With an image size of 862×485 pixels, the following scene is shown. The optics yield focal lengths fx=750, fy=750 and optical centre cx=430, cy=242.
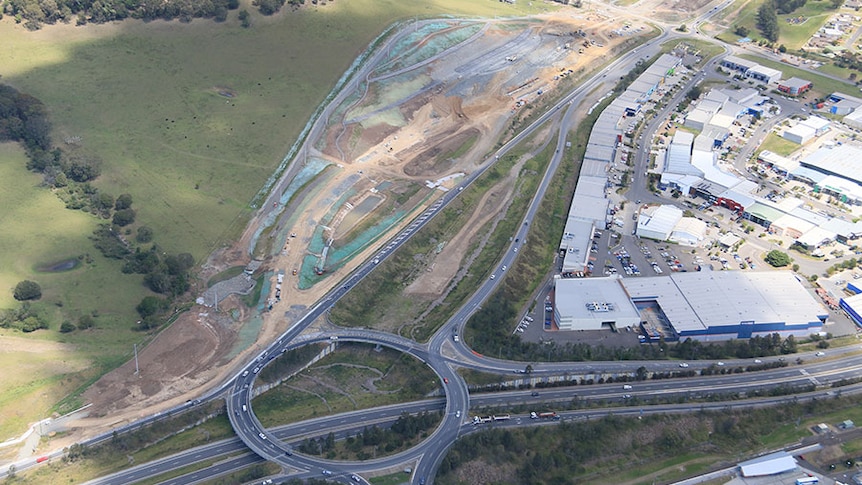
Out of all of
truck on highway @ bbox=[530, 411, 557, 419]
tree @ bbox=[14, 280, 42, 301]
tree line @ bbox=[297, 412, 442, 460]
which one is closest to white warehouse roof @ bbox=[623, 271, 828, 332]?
truck on highway @ bbox=[530, 411, 557, 419]

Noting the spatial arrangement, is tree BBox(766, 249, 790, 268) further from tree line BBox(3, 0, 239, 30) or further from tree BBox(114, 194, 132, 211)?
tree line BBox(3, 0, 239, 30)

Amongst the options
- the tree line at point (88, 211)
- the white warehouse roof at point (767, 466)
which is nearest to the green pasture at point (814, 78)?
the white warehouse roof at point (767, 466)

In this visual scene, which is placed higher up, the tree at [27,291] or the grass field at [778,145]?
the grass field at [778,145]

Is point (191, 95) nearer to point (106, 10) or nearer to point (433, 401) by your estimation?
point (106, 10)

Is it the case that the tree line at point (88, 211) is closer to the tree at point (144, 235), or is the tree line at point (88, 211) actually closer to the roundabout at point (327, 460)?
the tree at point (144, 235)

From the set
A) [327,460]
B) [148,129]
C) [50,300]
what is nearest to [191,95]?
[148,129]

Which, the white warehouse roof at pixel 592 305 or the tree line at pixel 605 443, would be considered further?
the white warehouse roof at pixel 592 305
